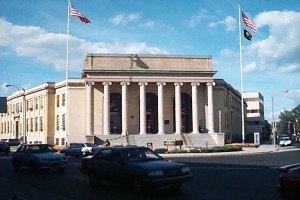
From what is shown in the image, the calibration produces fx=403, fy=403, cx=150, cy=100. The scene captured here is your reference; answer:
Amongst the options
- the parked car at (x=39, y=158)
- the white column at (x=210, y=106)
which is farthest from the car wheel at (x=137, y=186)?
the white column at (x=210, y=106)

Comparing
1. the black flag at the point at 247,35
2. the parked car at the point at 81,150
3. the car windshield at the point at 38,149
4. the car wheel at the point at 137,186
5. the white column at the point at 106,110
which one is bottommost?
the parked car at the point at 81,150

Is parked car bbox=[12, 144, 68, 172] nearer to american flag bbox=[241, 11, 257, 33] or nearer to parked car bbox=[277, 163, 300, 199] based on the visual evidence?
parked car bbox=[277, 163, 300, 199]

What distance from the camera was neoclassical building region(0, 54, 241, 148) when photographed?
62.4m

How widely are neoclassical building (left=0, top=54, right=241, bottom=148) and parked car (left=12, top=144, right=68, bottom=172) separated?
36201mm

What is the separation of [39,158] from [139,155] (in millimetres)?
9061

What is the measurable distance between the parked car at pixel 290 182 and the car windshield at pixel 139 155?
509 centimetres

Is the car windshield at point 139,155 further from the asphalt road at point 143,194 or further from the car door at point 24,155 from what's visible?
the car door at point 24,155

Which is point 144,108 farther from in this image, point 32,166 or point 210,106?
point 32,166

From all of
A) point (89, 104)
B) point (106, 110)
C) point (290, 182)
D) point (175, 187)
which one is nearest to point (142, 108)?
point (106, 110)

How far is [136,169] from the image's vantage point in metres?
13.3

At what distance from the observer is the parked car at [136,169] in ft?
42.4

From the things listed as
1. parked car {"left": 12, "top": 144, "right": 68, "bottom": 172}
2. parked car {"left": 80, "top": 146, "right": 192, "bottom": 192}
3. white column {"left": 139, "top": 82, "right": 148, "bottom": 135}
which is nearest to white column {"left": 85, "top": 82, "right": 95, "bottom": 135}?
white column {"left": 139, "top": 82, "right": 148, "bottom": 135}

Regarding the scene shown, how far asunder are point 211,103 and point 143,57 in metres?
13.3

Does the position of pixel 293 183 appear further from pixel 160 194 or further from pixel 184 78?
pixel 184 78
